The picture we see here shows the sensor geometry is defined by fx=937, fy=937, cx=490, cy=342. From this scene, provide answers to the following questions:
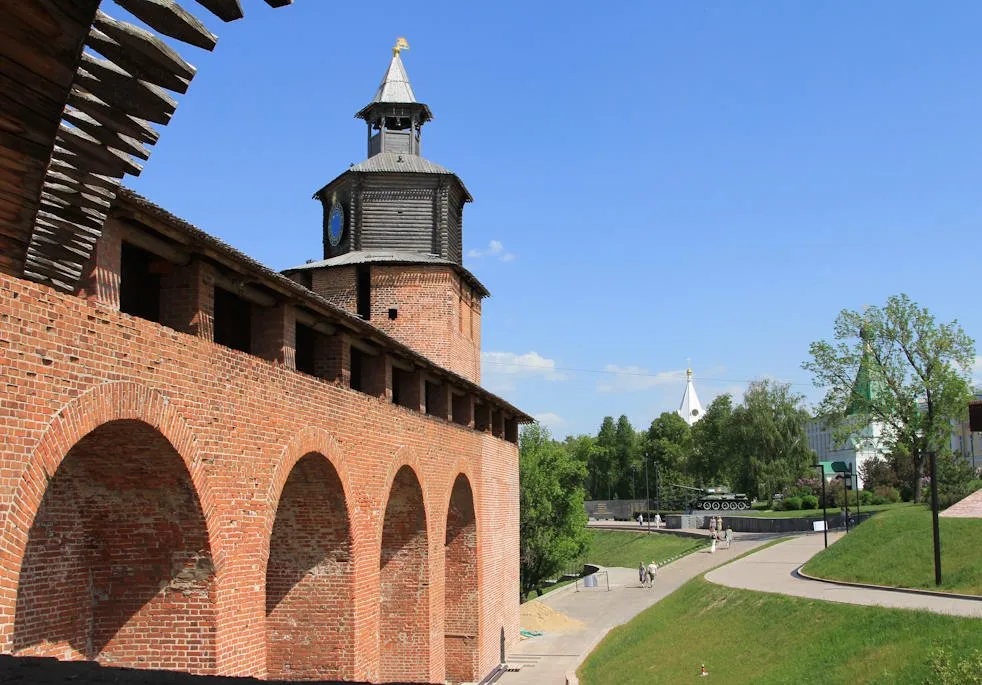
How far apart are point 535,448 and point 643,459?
4978cm

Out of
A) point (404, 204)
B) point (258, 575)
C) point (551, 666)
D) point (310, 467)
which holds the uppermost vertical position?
point (404, 204)

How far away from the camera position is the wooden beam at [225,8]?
2334 mm

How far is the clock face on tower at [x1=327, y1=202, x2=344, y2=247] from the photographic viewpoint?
25.1 meters

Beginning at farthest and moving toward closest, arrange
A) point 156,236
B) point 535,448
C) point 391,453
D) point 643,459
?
point 643,459 → point 535,448 → point 391,453 → point 156,236

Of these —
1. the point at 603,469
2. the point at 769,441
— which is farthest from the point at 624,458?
the point at 769,441

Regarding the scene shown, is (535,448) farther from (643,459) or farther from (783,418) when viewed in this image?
(643,459)

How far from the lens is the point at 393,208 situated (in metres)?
24.5

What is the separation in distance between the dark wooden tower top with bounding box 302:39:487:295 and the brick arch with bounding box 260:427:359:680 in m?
11.7

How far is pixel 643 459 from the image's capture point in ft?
317

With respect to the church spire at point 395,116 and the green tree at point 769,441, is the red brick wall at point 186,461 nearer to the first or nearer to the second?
the church spire at point 395,116

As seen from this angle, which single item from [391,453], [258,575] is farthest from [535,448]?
[258,575]

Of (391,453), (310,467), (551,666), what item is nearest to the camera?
(310,467)

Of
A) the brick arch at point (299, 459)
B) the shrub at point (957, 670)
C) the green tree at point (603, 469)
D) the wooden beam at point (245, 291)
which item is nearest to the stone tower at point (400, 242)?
the brick arch at point (299, 459)

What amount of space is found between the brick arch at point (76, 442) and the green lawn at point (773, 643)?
10024mm
